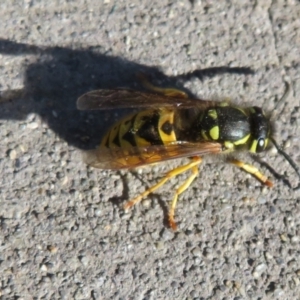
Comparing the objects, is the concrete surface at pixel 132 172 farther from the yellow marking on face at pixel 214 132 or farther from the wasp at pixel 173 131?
the yellow marking on face at pixel 214 132

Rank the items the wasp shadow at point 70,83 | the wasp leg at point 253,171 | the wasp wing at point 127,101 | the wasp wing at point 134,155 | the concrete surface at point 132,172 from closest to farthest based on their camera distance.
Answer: the wasp wing at point 134,155, the concrete surface at point 132,172, the wasp wing at point 127,101, the wasp leg at point 253,171, the wasp shadow at point 70,83

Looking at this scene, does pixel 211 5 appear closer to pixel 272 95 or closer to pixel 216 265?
pixel 272 95

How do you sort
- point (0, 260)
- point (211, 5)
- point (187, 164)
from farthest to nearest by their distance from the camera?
point (211, 5), point (187, 164), point (0, 260)

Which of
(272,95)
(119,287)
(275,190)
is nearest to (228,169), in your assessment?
(275,190)

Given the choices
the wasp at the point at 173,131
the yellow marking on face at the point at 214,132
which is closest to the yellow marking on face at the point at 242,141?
the wasp at the point at 173,131

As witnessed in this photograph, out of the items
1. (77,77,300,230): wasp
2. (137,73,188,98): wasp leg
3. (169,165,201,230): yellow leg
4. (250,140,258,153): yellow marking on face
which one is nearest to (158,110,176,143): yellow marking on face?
(77,77,300,230): wasp

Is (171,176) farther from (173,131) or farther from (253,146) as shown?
(253,146)
